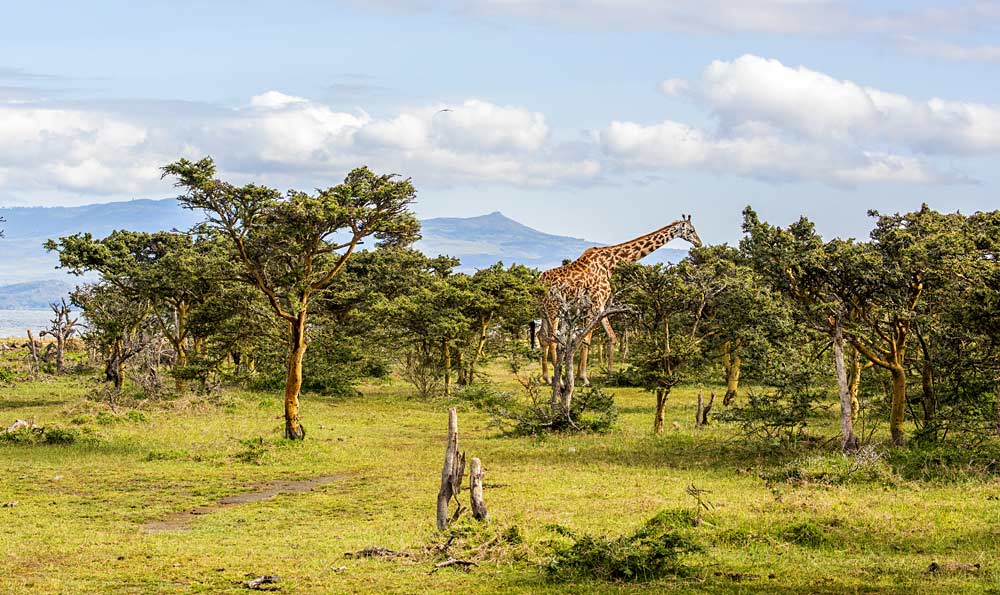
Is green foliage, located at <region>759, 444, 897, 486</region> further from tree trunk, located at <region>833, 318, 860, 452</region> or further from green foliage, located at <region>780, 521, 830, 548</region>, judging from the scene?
green foliage, located at <region>780, 521, 830, 548</region>

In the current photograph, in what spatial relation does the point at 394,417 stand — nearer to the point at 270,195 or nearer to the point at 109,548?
the point at 270,195

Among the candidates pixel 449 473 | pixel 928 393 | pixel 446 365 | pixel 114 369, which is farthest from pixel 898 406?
pixel 114 369

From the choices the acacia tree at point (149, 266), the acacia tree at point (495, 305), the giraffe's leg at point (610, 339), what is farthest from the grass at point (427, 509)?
the giraffe's leg at point (610, 339)

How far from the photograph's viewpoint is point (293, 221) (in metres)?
28.4

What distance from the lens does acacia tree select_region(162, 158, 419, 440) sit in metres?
27.8

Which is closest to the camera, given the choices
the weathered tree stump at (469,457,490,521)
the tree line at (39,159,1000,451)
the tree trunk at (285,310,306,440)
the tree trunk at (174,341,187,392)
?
the weathered tree stump at (469,457,490,521)

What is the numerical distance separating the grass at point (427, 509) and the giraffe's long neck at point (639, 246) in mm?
15716

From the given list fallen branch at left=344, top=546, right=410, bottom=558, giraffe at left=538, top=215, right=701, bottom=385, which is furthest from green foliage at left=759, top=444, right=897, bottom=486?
giraffe at left=538, top=215, right=701, bottom=385

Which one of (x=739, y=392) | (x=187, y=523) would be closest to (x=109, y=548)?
(x=187, y=523)

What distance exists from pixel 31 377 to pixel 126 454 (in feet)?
87.2

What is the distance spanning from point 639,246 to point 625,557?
117 feet

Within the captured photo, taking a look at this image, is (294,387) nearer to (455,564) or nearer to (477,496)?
(477,496)

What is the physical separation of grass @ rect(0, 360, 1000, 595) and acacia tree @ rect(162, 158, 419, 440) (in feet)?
13.8

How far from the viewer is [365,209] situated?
29219 millimetres
